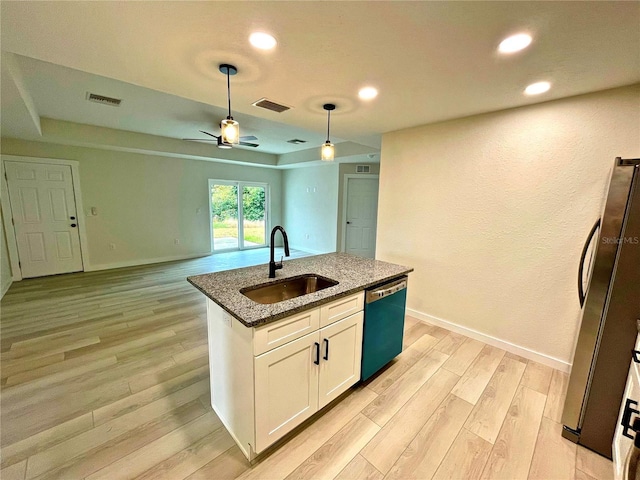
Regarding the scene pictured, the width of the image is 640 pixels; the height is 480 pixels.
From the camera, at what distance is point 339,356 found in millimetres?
1785

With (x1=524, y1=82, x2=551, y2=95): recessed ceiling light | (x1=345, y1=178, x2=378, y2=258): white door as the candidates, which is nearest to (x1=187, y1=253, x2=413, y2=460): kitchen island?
(x1=524, y1=82, x2=551, y2=95): recessed ceiling light

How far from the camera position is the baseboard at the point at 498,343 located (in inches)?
92.5

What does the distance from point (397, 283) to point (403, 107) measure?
165 centimetres

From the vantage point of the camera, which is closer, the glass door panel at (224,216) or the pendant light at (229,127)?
the pendant light at (229,127)

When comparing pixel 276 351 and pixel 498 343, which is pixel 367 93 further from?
pixel 498 343

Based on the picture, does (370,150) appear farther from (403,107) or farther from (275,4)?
(275,4)

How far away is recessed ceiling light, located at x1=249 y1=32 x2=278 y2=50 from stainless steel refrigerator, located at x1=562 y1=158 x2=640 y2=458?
207cm

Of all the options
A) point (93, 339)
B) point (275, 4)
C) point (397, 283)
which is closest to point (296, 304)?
point (397, 283)

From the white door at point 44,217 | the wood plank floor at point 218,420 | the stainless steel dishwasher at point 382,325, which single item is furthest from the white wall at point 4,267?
the stainless steel dishwasher at point 382,325

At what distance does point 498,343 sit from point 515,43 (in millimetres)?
2581

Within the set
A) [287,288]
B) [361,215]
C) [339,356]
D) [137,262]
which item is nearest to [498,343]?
[339,356]

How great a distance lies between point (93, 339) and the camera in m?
2.66

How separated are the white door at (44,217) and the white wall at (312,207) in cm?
472

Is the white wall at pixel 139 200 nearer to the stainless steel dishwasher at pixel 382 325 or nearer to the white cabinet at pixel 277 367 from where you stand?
the white cabinet at pixel 277 367
